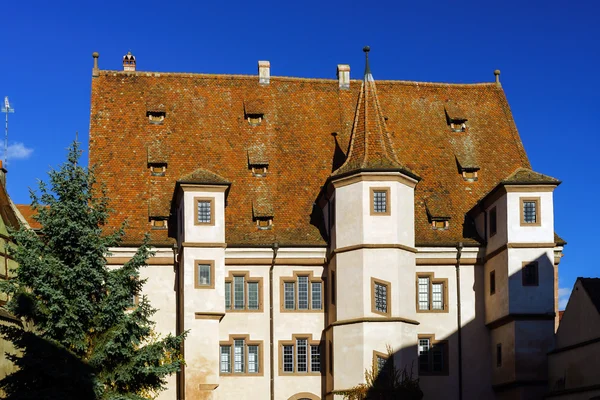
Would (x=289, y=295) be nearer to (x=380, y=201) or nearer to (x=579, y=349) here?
(x=380, y=201)

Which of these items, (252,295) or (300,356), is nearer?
(300,356)

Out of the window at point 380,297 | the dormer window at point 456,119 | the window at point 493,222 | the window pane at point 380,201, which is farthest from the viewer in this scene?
the dormer window at point 456,119

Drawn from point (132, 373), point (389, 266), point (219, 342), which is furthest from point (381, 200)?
point (132, 373)

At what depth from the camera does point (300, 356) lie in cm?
4416

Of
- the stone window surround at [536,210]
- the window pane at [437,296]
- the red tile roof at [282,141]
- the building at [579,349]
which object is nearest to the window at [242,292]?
the red tile roof at [282,141]

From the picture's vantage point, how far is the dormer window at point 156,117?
48.1 metres

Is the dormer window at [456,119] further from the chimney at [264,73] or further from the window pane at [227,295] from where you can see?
the window pane at [227,295]

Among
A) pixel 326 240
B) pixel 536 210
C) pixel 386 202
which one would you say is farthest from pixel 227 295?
pixel 536 210

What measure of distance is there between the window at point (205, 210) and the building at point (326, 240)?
0.06m

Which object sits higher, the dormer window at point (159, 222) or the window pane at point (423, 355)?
the dormer window at point (159, 222)

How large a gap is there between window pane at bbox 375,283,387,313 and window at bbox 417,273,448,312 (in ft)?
10.6

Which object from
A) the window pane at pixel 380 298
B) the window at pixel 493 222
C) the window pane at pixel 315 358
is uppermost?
the window at pixel 493 222

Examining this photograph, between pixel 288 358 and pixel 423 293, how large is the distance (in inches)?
242

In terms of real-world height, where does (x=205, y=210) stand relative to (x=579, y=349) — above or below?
above
